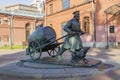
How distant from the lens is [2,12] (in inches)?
1586

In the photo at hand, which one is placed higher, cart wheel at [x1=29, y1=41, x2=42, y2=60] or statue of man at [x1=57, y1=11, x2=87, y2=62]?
statue of man at [x1=57, y1=11, x2=87, y2=62]

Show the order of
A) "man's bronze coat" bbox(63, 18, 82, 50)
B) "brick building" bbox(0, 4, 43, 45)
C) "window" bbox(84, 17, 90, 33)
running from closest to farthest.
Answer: "man's bronze coat" bbox(63, 18, 82, 50), "window" bbox(84, 17, 90, 33), "brick building" bbox(0, 4, 43, 45)

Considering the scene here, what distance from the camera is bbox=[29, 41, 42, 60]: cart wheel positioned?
11086 mm

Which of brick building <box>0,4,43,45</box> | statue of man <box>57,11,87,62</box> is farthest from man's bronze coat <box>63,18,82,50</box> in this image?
brick building <box>0,4,43,45</box>

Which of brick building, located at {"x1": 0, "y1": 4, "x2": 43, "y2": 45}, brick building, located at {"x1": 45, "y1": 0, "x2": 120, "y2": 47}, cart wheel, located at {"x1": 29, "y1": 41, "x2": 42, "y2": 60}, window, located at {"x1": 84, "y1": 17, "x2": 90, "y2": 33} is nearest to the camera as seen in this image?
cart wheel, located at {"x1": 29, "y1": 41, "x2": 42, "y2": 60}

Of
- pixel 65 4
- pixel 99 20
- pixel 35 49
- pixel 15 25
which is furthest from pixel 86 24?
pixel 15 25

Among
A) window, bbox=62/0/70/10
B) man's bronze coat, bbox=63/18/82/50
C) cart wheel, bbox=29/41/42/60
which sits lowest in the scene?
cart wheel, bbox=29/41/42/60

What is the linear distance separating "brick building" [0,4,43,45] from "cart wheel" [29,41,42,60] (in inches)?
1119

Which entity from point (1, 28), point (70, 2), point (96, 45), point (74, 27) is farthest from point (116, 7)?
point (1, 28)

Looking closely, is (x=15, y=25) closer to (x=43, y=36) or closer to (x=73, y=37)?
(x=43, y=36)

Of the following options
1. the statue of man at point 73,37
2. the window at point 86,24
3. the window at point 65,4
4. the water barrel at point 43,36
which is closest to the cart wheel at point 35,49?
the water barrel at point 43,36

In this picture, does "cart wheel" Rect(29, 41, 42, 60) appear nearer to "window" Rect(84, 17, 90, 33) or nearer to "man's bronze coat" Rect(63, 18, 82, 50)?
"man's bronze coat" Rect(63, 18, 82, 50)

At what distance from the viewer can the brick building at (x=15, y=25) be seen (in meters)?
40.2

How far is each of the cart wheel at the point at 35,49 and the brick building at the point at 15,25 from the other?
28426 millimetres
